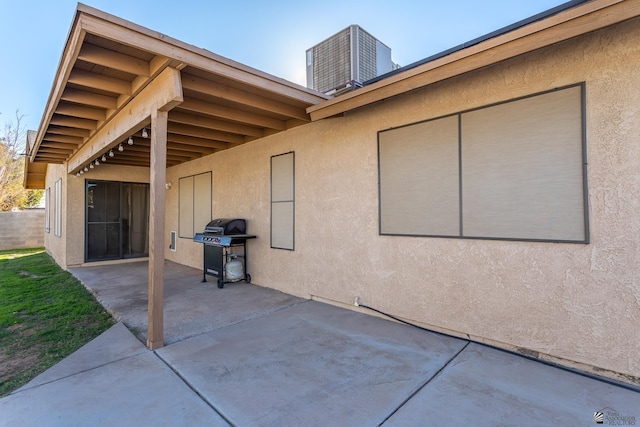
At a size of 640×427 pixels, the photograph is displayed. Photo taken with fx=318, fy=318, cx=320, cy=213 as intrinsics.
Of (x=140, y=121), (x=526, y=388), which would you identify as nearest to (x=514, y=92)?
(x=526, y=388)

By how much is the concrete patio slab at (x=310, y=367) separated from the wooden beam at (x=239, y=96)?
2.81 meters

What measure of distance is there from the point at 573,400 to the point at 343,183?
3253 millimetres

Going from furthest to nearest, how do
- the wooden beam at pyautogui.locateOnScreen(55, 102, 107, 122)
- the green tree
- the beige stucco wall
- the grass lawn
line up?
the green tree < the wooden beam at pyautogui.locateOnScreen(55, 102, 107, 122) < the grass lawn < the beige stucco wall

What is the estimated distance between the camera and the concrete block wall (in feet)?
41.0

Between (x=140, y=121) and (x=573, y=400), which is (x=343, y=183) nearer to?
(x=140, y=121)

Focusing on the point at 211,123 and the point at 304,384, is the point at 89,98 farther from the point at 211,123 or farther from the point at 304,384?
the point at 304,384

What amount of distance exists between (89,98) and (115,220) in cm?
591

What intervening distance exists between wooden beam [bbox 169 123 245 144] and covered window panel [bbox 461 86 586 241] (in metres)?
4.31

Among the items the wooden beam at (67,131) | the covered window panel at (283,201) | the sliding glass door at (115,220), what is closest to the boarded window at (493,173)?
the covered window panel at (283,201)

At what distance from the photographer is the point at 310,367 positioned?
2793 mm

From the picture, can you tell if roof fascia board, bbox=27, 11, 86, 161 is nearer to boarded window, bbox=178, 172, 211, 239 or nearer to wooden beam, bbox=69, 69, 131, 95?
wooden beam, bbox=69, 69, 131, 95

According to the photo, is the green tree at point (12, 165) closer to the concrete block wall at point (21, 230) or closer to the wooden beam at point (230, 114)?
the concrete block wall at point (21, 230)

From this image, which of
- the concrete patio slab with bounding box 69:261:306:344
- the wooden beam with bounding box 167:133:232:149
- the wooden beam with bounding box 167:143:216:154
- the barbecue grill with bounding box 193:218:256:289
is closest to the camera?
Answer: the concrete patio slab with bounding box 69:261:306:344

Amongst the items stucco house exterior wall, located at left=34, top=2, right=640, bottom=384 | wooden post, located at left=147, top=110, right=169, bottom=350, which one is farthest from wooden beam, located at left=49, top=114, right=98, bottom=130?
wooden post, located at left=147, top=110, right=169, bottom=350
